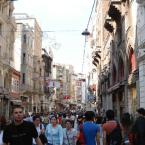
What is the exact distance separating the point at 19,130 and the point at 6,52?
4102 cm

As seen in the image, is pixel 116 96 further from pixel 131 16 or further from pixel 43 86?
pixel 43 86

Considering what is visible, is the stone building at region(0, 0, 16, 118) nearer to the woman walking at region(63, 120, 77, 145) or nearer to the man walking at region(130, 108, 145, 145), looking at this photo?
the woman walking at region(63, 120, 77, 145)

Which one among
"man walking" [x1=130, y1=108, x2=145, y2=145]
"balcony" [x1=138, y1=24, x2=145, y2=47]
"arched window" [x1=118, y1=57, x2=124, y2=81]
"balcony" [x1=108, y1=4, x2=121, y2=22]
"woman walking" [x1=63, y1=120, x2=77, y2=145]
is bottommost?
"woman walking" [x1=63, y1=120, x2=77, y2=145]

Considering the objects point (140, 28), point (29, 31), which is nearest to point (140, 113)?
point (140, 28)

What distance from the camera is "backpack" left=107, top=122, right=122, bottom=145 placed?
10172 mm

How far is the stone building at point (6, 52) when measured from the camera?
147 feet

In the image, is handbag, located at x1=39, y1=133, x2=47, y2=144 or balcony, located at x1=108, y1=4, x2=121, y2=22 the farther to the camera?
balcony, located at x1=108, y1=4, x2=121, y2=22

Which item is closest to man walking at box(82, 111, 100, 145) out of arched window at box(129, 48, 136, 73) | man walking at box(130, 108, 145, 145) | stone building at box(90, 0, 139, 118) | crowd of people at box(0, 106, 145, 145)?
crowd of people at box(0, 106, 145, 145)

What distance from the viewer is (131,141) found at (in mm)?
8594

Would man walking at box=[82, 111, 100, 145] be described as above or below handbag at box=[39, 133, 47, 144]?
above

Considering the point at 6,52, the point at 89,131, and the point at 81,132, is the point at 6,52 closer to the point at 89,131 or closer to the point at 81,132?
the point at 81,132

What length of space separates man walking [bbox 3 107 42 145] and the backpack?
3.85m

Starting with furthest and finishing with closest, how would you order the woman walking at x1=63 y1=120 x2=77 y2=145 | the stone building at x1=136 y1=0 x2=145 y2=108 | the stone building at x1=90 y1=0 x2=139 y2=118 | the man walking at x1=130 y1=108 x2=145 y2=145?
the stone building at x1=90 y1=0 x2=139 y2=118 < the stone building at x1=136 y1=0 x2=145 y2=108 < the woman walking at x1=63 y1=120 x2=77 y2=145 < the man walking at x1=130 y1=108 x2=145 y2=145

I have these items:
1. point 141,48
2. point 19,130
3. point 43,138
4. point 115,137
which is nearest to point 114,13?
point 141,48
